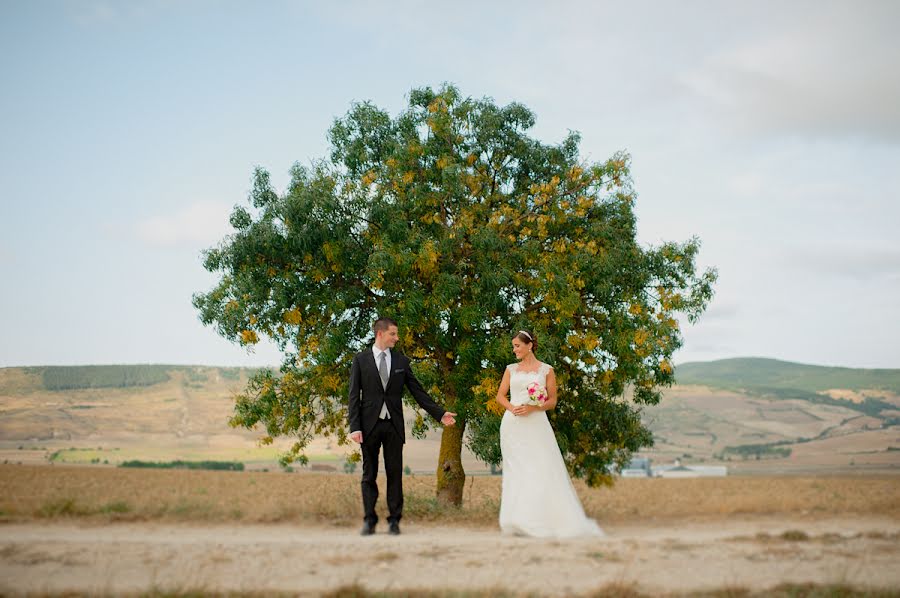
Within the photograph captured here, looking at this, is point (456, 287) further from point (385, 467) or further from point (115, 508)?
point (115, 508)

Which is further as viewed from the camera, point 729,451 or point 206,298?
point 729,451

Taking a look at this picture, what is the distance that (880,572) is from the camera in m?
7.47

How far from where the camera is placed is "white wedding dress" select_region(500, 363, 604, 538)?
1071 centimetres

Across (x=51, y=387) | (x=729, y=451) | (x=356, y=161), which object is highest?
(x=356, y=161)

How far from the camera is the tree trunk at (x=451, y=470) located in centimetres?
1680

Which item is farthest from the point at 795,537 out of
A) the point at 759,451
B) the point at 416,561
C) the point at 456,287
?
the point at 759,451

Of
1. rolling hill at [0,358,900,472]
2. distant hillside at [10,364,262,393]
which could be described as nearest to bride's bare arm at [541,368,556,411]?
rolling hill at [0,358,900,472]

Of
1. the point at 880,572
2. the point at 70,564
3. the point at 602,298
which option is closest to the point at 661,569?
the point at 880,572

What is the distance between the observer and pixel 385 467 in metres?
10.3

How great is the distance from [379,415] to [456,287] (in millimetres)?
5736

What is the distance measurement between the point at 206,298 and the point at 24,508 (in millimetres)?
6936

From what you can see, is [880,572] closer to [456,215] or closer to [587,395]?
[587,395]

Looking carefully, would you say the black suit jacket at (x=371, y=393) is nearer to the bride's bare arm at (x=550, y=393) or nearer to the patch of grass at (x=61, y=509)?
the bride's bare arm at (x=550, y=393)

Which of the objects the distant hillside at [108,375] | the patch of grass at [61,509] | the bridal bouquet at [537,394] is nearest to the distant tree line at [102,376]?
the distant hillside at [108,375]
